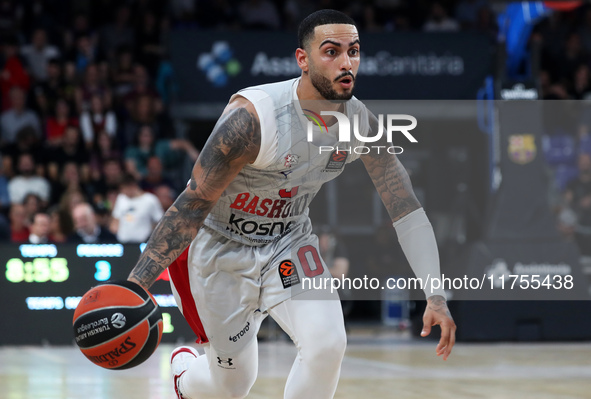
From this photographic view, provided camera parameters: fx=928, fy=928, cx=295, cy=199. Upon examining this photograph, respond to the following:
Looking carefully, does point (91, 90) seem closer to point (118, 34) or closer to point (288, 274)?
point (118, 34)

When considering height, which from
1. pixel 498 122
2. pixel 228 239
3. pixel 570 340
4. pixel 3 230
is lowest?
pixel 570 340

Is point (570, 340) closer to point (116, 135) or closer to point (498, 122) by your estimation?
point (498, 122)

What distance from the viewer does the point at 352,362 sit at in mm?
9219

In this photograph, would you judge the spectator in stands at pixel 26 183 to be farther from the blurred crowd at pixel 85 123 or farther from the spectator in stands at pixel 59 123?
the spectator in stands at pixel 59 123

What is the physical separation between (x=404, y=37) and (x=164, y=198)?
3903 mm

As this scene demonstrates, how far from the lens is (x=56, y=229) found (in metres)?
10.9

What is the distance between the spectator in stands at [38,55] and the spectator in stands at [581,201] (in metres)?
7.99

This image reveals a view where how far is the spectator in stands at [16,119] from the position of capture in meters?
13.4

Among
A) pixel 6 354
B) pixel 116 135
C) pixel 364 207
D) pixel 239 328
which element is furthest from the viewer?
pixel 364 207

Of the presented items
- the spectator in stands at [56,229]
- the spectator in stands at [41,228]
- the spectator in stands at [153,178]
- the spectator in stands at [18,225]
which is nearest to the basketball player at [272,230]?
the spectator in stands at [41,228]

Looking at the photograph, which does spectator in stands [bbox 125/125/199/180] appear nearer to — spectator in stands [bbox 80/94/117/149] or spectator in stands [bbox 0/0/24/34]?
spectator in stands [bbox 80/94/117/149]

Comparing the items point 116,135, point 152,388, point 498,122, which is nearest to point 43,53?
point 116,135

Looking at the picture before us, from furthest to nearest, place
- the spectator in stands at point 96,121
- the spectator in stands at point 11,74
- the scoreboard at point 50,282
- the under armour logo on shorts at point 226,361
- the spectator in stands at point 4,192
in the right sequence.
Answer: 1. the spectator in stands at point 11,74
2. the spectator in stands at point 96,121
3. the spectator in stands at point 4,192
4. the scoreboard at point 50,282
5. the under armour logo on shorts at point 226,361

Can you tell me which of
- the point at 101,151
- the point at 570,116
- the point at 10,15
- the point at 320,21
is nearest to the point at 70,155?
the point at 101,151
